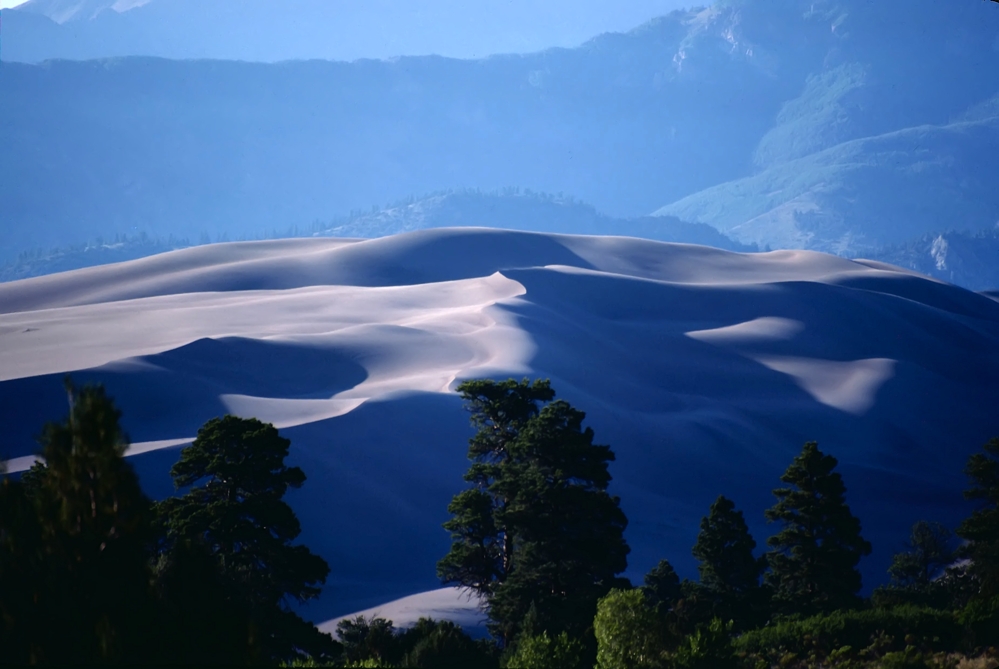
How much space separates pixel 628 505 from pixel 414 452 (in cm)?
658

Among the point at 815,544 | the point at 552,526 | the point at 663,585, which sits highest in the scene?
the point at 552,526

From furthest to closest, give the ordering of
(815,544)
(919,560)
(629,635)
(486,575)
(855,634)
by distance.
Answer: (919,560), (815,544), (486,575), (855,634), (629,635)

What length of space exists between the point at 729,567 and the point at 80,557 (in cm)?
1214

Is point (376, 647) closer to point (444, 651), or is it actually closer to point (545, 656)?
point (444, 651)

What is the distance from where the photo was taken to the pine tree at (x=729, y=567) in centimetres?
1553

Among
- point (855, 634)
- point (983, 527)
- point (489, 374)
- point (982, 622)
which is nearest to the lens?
point (982, 622)

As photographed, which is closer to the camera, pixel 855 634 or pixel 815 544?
pixel 855 634

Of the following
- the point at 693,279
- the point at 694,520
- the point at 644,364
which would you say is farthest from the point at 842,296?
the point at 694,520

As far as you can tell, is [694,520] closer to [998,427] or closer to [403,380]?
[403,380]

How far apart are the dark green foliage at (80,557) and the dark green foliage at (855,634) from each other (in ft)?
28.3

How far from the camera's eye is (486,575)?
15242 millimetres

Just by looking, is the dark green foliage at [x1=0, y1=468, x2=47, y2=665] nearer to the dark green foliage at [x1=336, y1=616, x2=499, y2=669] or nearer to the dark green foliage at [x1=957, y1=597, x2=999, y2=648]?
the dark green foliage at [x1=336, y1=616, x2=499, y2=669]

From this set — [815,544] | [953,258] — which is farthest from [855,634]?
[953,258]

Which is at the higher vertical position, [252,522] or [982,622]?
[252,522]
